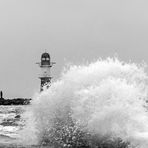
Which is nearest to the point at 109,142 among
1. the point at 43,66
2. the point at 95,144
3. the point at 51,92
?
the point at 95,144

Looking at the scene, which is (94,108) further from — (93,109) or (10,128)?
(10,128)

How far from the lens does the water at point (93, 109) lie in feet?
44.3

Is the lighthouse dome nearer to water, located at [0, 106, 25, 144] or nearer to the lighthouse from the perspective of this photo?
the lighthouse

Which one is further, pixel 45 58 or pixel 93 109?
pixel 45 58

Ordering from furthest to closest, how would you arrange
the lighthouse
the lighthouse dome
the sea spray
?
the lighthouse dome, the lighthouse, the sea spray

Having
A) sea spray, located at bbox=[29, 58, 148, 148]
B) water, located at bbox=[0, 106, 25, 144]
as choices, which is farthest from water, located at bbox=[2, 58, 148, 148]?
water, located at bbox=[0, 106, 25, 144]

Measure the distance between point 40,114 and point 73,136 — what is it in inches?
68.3

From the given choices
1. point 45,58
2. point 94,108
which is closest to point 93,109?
point 94,108

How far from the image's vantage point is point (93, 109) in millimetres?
13961

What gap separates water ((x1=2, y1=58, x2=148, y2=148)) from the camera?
1351 cm

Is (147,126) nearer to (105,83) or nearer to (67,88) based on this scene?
(105,83)

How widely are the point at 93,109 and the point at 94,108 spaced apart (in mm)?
36

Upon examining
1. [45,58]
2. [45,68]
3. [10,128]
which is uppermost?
[45,58]

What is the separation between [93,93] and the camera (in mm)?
14242
